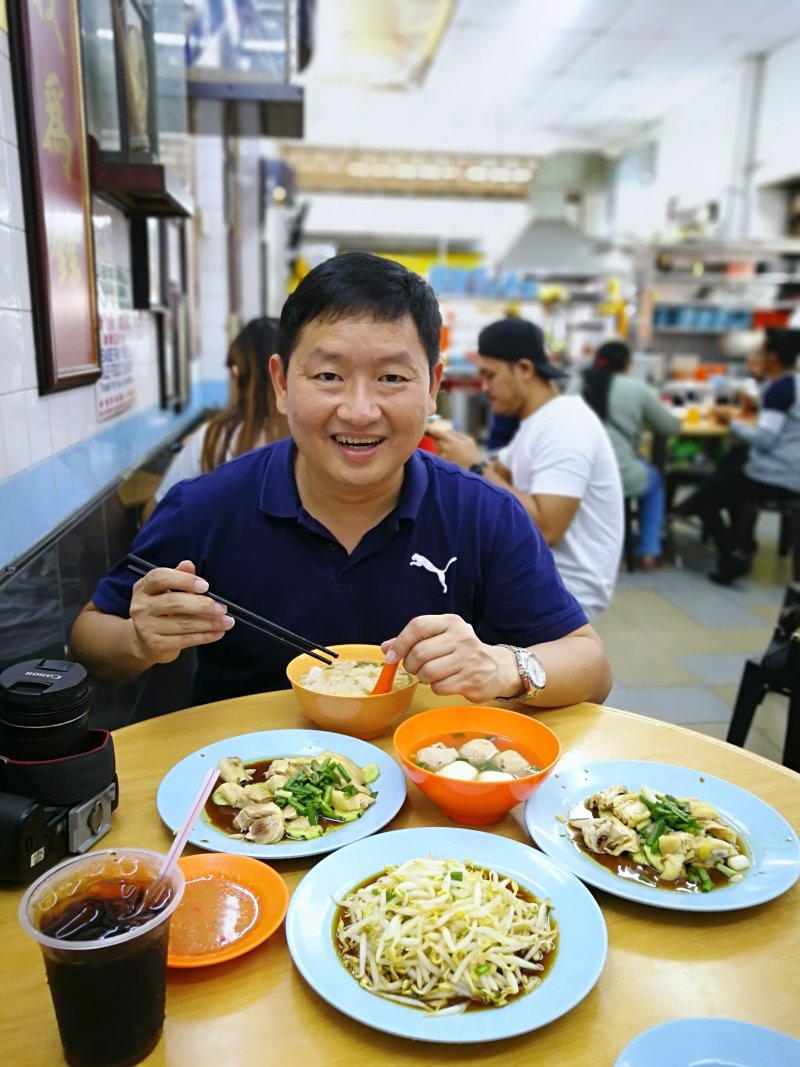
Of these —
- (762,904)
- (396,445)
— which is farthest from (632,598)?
(762,904)

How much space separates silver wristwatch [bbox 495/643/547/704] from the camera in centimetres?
141

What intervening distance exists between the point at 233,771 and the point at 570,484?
1.92 m

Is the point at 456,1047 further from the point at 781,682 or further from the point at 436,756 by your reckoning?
the point at 781,682

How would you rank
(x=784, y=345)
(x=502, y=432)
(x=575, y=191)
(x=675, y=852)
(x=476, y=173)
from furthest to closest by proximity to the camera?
(x=575, y=191), (x=476, y=173), (x=784, y=345), (x=502, y=432), (x=675, y=852)

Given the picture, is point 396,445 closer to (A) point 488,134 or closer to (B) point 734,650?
(B) point 734,650

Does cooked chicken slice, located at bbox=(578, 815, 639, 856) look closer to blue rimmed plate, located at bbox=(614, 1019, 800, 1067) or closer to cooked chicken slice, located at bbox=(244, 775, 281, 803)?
blue rimmed plate, located at bbox=(614, 1019, 800, 1067)

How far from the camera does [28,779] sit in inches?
38.9

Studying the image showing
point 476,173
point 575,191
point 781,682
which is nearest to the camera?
point 781,682

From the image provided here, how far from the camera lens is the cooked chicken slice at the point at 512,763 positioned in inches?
45.5

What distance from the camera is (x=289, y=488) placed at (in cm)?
167

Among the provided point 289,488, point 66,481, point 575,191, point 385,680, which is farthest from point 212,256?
point 575,191

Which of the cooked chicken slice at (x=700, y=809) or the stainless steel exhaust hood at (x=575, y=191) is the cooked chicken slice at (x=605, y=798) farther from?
the stainless steel exhaust hood at (x=575, y=191)

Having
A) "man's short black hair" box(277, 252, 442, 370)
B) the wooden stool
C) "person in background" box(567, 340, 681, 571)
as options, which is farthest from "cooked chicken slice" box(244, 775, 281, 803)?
the wooden stool

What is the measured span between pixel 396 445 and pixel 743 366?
8.62 meters
